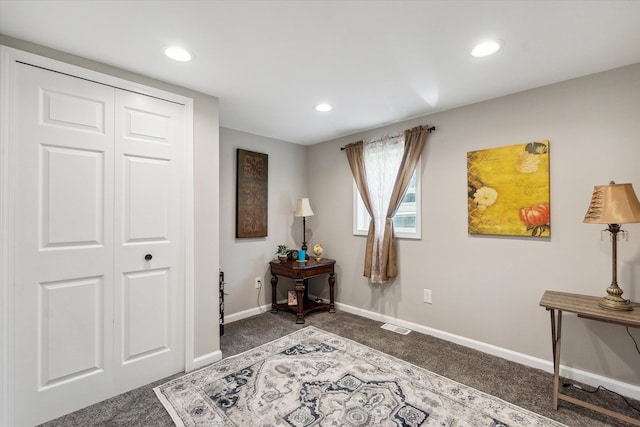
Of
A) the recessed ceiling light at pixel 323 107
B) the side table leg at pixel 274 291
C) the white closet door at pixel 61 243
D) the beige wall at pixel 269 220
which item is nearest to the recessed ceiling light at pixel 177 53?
the white closet door at pixel 61 243

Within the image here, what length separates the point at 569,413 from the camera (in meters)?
1.84

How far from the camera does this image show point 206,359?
2.44 metres

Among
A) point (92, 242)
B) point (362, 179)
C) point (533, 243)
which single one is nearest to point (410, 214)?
point (362, 179)

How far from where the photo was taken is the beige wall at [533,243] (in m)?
2.06

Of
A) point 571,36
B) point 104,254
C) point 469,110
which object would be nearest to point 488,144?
point 469,110

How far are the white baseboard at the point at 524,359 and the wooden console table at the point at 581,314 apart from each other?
13.5 inches

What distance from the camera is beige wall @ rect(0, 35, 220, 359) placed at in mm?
2414

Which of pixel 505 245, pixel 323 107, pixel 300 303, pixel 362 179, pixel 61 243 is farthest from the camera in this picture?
pixel 362 179

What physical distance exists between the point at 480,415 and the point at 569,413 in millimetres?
571

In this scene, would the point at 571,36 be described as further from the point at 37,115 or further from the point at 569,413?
the point at 37,115

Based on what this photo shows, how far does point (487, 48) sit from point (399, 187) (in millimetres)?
1572

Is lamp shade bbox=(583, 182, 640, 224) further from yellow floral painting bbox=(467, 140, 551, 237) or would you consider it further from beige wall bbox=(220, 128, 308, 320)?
beige wall bbox=(220, 128, 308, 320)

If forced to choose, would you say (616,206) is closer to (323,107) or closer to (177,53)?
(323,107)

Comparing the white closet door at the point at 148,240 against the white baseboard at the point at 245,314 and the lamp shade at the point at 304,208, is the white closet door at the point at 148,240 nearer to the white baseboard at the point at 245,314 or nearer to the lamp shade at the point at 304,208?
the white baseboard at the point at 245,314
